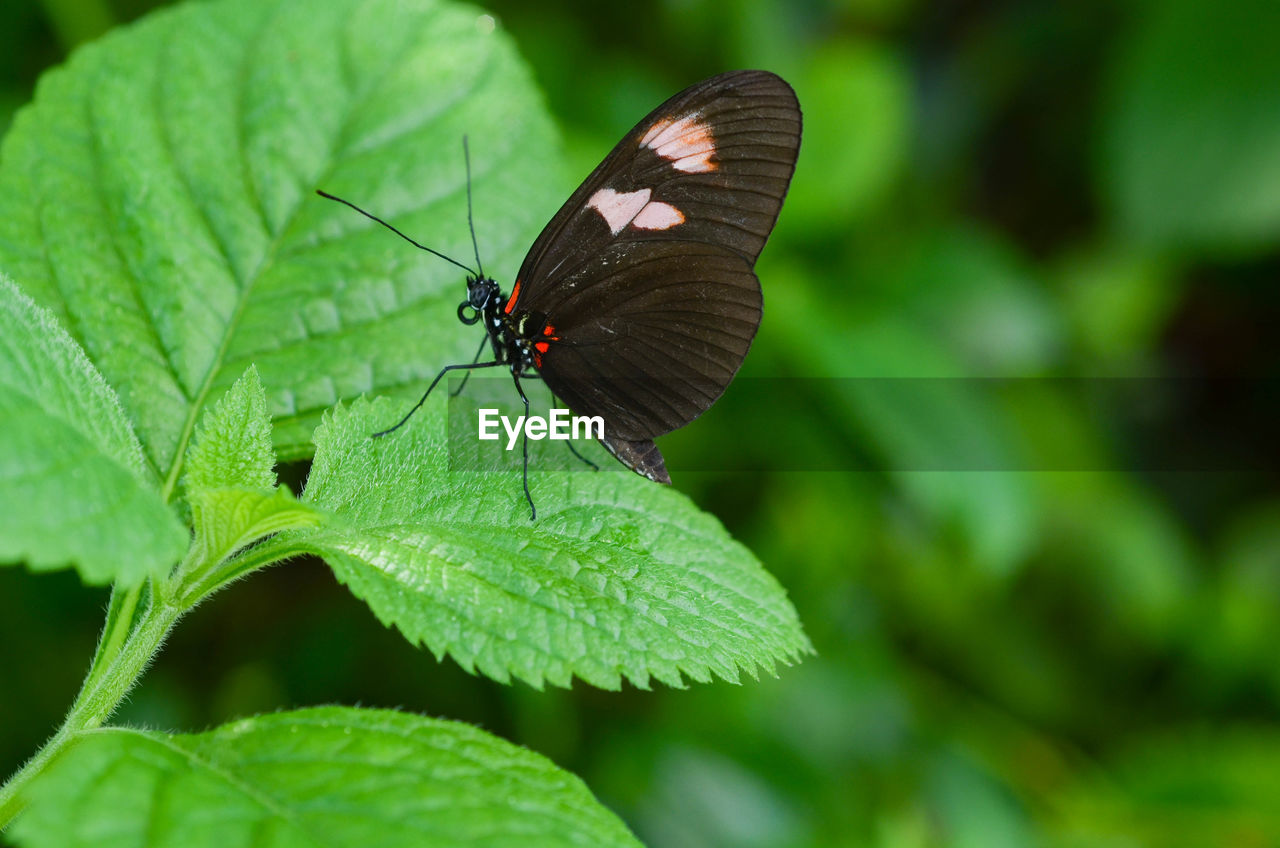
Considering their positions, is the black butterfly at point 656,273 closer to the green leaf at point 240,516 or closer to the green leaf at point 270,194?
the green leaf at point 270,194

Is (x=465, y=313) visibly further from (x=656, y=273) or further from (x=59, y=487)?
(x=59, y=487)

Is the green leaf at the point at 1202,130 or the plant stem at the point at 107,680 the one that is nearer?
the plant stem at the point at 107,680

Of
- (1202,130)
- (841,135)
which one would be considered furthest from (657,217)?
(1202,130)

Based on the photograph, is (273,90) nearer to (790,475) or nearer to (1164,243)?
(790,475)

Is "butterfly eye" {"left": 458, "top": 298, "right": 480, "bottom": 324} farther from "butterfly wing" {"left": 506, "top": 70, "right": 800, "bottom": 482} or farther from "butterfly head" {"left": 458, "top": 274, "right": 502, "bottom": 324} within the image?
"butterfly wing" {"left": 506, "top": 70, "right": 800, "bottom": 482}

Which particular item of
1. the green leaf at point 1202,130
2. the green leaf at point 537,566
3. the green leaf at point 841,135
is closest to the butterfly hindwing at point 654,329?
the green leaf at point 537,566

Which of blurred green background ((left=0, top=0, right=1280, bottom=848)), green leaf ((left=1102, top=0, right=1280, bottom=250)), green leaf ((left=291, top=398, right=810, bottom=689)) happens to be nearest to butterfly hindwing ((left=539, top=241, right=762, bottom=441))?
green leaf ((left=291, top=398, right=810, bottom=689))

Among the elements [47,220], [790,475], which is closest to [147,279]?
[47,220]
